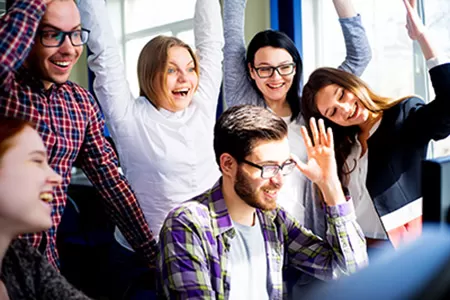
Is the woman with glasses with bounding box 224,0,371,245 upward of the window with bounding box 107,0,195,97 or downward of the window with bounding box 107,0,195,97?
downward

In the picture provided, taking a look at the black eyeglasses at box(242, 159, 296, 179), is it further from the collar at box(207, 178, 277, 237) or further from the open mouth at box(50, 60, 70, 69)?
the open mouth at box(50, 60, 70, 69)

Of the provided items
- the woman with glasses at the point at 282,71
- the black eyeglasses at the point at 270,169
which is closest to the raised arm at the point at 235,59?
the woman with glasses at the point at 282,71

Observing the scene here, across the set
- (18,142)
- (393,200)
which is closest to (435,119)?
(393,200)

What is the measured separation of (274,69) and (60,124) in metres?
0.89

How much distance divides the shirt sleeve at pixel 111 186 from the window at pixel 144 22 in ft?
4.74

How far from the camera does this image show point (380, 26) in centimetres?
239

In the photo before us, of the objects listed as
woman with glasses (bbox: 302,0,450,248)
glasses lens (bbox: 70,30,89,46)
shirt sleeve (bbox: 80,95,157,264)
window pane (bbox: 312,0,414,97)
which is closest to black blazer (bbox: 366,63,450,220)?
woman with glasses (bbox: 302,0,450,248)

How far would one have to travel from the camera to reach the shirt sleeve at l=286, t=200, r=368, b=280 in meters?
1.37

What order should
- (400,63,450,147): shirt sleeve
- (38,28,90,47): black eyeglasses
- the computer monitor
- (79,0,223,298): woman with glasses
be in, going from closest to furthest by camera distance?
the computer monitor < (38,28,90,47): black eyeglasses < (400,63,450,147): shirt sleeve < (79,0,223,298): woman with glasses

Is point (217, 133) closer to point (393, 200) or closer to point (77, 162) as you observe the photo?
point (77, 162)

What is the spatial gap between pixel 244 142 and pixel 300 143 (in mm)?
517

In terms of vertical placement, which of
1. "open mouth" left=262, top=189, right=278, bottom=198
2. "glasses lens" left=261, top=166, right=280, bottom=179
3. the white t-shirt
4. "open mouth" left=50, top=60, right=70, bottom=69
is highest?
"open mouth" left=50, top=60, right=70, bottom=69

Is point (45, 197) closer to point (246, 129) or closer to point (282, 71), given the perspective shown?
point (246, 129)

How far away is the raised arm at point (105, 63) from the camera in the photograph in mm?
1464
